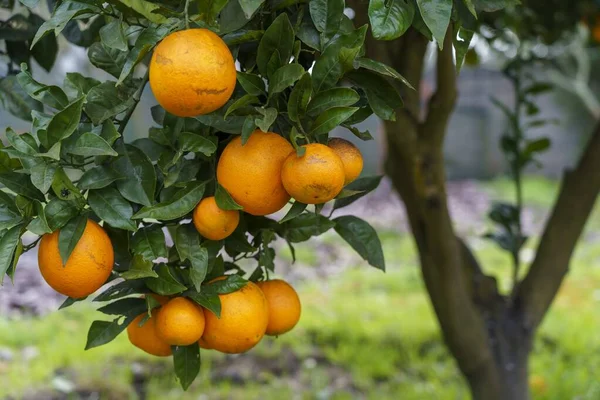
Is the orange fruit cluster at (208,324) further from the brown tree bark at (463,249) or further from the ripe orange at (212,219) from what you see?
the brown tree bark at (463,249)

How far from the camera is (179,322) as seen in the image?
688 mm

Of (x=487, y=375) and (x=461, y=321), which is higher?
(x=461, y=321)

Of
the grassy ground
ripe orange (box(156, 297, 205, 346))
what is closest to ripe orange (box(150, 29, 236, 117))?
ripe orange (box(156, 297, 205, 346))

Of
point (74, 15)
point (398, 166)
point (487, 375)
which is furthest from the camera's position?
point (487, 375)

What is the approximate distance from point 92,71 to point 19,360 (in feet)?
9.62

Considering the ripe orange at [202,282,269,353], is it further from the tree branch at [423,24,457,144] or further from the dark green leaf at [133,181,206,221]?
the tree branch at [423,24,457,144]

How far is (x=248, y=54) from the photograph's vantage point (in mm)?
708

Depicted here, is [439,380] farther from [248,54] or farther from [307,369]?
[248,54]

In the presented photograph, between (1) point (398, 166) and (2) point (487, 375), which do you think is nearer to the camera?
(1) point (398, 166)

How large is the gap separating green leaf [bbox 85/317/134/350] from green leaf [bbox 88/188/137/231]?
0.46ft

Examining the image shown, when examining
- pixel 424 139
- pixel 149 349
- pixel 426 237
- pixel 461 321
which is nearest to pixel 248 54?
pixel 149 349

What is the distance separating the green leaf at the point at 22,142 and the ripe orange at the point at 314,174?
234 millimetres

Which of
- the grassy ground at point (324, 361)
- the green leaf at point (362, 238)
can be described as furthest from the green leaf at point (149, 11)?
the grassy ground at point (324, 361)

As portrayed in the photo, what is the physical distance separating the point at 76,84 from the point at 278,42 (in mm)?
232
